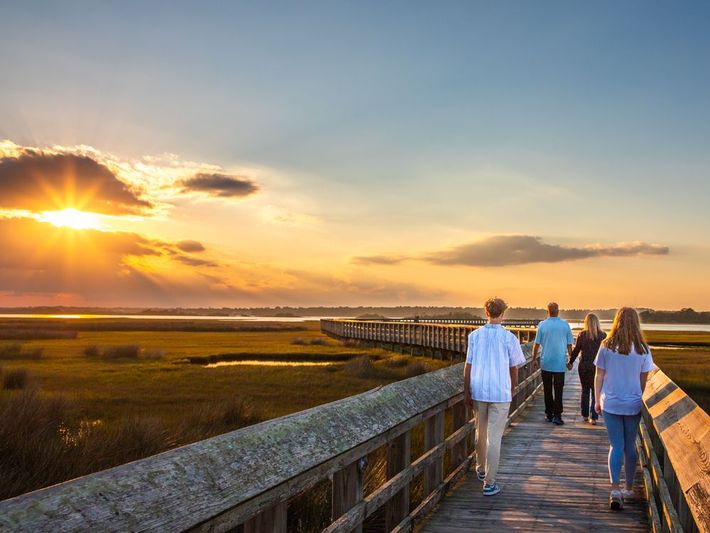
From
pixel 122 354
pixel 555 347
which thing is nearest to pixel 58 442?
pixel 555 347

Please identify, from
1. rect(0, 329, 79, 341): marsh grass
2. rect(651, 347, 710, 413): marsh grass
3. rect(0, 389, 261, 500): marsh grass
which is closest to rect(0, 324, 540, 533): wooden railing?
rect(0, 389, 261, 500): marsh grass

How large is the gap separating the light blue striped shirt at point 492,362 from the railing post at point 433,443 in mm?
563

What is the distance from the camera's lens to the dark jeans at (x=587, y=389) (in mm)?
11055

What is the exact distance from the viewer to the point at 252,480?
107 inches

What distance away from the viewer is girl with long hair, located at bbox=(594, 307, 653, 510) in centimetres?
611

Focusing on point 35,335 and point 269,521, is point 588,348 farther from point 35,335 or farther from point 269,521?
point 35,335

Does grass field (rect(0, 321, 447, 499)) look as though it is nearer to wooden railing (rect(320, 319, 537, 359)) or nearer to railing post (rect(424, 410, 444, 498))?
wooden railing (rect(320, 319, 537, 359))

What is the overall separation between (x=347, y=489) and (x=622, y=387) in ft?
11.1

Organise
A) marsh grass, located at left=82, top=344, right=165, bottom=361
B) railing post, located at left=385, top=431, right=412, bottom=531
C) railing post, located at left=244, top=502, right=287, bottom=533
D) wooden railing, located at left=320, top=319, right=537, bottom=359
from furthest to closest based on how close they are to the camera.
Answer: marsh grass, located at left=82, top=344, right=165, bottom=361 → wooden railing, located at left=320, top=319, right=537, bottom=359 → railing post, located at left=385, top=431, right=412, bottom=531 → railing post, located at left=244, top=502, right=287, bottom=533

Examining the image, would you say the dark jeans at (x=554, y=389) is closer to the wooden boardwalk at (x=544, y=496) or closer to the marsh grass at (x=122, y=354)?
the wooden boardwalk at (x=544, y=496)

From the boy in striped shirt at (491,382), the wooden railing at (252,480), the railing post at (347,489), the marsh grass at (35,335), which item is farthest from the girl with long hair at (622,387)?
the marsh grass at (35,335)

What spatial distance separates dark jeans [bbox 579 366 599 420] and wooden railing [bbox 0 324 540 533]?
21.1 ft

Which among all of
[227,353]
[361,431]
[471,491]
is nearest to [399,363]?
[227,353]

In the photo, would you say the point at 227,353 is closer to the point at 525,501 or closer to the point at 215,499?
the point at 525,501
